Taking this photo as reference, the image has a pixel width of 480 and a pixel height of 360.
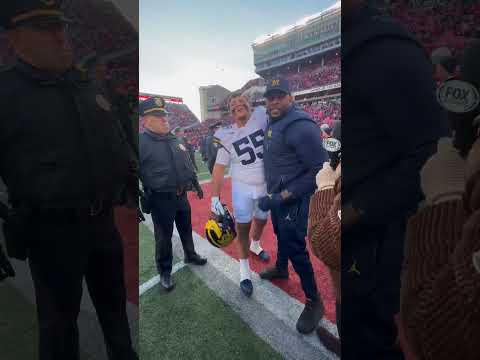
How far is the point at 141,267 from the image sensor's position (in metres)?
1.25

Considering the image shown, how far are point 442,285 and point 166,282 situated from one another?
1044 mm

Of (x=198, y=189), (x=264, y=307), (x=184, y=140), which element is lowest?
(x=264, y=307)

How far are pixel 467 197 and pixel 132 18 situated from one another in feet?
4.17

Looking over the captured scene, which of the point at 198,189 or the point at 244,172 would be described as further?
the point at 198,189

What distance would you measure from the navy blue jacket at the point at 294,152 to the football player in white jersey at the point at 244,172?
0.05 m

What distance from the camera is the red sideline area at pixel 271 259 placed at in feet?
3.34

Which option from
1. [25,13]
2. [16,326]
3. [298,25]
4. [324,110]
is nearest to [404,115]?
[324,110]

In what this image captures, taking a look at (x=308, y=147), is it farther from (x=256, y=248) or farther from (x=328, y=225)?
(x=256, y=248)

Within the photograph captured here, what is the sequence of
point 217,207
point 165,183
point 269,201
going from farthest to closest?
point 165,183 → point 217,207 → point 269,201

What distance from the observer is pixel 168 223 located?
A: 4.42 ft

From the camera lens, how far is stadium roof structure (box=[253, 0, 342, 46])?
0.89 m

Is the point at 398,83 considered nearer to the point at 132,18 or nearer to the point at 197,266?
the point at 132,18

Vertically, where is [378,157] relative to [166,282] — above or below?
above

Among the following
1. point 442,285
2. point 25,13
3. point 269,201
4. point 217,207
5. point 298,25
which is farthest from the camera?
point 217,207
